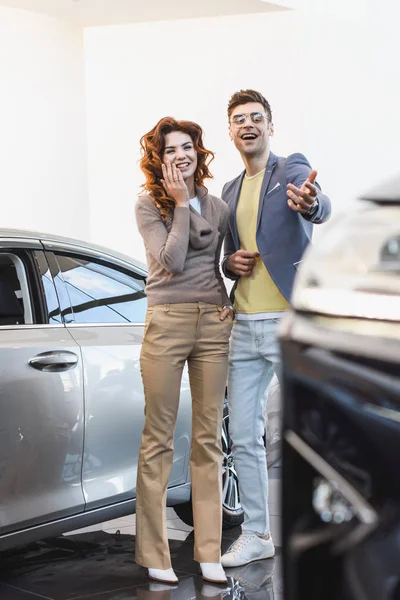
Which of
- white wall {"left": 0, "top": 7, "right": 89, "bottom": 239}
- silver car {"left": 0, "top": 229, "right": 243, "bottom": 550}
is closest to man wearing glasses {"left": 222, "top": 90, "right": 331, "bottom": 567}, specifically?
silver car {"left": 0, "top": 229, "right": 243, "bottom": 550}

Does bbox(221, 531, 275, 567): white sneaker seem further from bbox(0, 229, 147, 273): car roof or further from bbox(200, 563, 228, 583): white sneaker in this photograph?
bbox(0, 229, 147, 273): car roof

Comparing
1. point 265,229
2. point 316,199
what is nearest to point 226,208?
point 265,229

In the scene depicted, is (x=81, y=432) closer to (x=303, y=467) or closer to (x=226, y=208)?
(x=226, y=208)

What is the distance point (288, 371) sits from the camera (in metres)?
1.09

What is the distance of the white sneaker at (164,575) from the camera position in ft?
11.6

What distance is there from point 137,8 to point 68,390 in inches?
225

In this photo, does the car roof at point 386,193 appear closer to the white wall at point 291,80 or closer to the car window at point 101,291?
the car window at point 101,291

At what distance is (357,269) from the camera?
3.52ft

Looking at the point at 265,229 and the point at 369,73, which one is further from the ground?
the point at 369,73

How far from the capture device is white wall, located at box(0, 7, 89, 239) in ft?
27.5

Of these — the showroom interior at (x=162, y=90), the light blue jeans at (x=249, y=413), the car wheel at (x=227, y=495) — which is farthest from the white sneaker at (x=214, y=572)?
the showroom interior at (x=162, y=90)

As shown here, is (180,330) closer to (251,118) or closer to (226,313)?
(226,313)

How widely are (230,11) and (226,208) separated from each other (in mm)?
5085

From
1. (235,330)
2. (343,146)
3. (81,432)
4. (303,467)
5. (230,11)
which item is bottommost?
(81,432)
